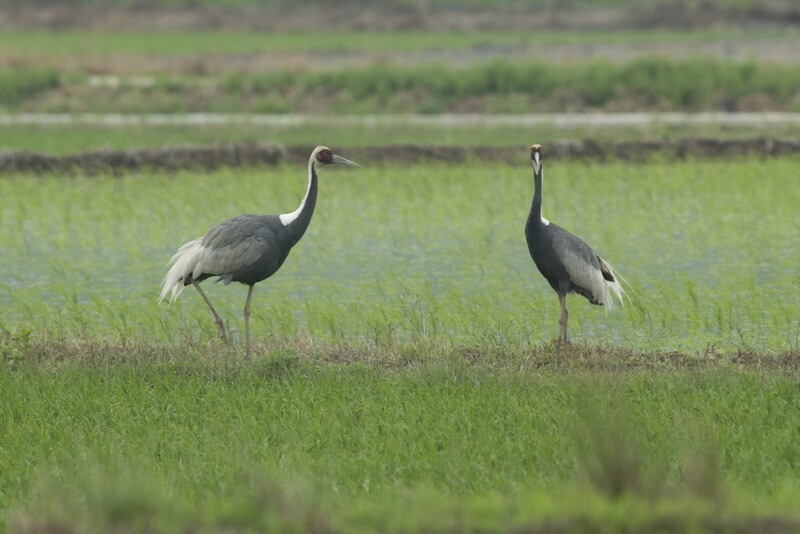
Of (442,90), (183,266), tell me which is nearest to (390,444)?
A: (183,266)

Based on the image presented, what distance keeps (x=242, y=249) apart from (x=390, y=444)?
234 centimetres

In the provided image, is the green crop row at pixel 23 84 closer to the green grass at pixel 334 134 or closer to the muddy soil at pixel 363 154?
the green grass at pixel 334 134

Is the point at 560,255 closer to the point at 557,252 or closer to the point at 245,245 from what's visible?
the point at 557,252

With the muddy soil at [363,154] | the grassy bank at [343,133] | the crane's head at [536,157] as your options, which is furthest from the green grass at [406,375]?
the grassy bank at [343,133]

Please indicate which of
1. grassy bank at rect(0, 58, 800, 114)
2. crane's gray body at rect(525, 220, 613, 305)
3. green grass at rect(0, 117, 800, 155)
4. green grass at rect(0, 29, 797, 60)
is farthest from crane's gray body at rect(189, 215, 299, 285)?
green grass at rect(0, 29, 797, 60)

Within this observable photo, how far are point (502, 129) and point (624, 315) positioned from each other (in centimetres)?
1057

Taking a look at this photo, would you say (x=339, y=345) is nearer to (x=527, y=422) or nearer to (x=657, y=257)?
(x=527, y=422)

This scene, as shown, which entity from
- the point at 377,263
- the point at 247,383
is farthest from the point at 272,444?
the point at 377,263

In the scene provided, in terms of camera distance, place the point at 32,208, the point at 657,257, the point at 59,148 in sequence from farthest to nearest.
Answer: the point at 59,148 → the point at 32,208 → the point at 657,257

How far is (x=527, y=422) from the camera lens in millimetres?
6484

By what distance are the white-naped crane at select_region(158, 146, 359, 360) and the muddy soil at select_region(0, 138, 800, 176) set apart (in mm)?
8031

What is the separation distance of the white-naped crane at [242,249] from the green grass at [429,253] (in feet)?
1.39

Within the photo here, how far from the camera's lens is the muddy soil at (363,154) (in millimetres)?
16250

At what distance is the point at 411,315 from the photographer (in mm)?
9203
